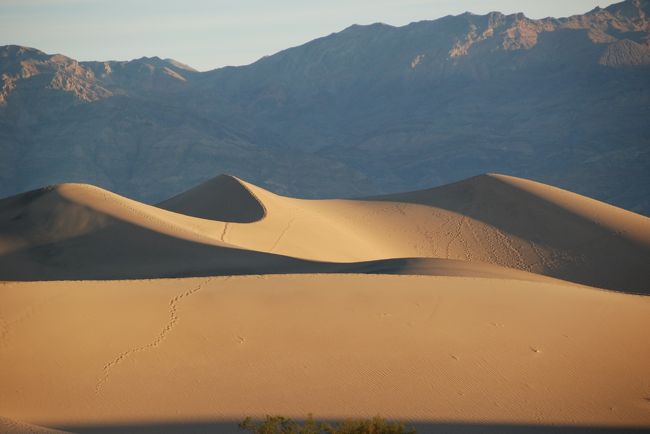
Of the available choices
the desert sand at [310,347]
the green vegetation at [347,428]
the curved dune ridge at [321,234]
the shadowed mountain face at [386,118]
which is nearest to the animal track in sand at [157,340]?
the desert sand at [310,347]

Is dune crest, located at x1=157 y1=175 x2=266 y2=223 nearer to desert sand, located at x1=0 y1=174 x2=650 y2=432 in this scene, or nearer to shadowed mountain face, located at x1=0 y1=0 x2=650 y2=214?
desert sand, located at x1=0 y1=174 x2=650 y2=432

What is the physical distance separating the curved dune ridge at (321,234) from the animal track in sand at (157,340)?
6252mm

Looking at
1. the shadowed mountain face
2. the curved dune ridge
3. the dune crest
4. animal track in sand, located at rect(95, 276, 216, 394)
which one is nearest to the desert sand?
animal track in sand, located at rect(95, 276, 216, 394)

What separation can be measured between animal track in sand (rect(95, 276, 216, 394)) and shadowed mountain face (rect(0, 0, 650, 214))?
11071cm

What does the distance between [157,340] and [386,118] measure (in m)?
165

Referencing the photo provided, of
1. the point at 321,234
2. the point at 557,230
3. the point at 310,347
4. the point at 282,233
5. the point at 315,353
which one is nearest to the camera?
the point at 315,353

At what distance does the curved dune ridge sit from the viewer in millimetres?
27125

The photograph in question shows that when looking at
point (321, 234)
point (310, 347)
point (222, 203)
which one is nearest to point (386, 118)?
point (222, 203)

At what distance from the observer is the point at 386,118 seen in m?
179

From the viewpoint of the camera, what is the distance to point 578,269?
36.6m

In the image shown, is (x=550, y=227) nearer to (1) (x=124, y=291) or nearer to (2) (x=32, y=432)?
(1) (x=124, y=291)

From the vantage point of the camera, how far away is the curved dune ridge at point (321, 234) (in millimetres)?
27125

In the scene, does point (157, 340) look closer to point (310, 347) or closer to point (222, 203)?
point (310, 347)

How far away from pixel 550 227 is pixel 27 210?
21.7 meters
